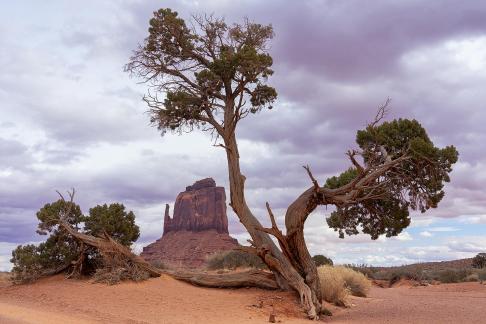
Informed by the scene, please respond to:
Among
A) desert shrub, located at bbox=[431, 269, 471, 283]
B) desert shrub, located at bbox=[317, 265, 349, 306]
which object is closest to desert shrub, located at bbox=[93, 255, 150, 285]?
desert shrub, located at bbox=[317, 265, 349, 306]

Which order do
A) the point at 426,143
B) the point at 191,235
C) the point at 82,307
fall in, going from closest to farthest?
the point at 82,307 < the point at 426,143 < the point at 191,235

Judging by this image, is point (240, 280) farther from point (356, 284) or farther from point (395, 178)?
point (356, 284)

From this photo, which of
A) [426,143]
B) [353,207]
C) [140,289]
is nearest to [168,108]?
[140,289]

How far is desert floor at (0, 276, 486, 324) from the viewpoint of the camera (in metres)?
14.3

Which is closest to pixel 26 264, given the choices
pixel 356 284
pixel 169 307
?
pixel 169 307

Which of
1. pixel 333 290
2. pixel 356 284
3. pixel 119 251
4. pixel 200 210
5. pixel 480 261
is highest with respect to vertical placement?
pixel 200 210

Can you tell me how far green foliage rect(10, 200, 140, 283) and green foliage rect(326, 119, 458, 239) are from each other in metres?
9.56

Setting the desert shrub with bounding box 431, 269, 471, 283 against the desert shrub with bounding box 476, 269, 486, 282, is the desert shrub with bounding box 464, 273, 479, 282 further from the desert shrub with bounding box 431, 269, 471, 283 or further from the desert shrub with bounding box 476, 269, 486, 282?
the desert shrub with bounding box 431, 269, 471, 283

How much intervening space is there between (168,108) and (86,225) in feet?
23.6

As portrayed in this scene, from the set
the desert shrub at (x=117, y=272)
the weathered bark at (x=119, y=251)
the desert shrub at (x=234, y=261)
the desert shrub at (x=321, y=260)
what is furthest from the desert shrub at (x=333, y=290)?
the desert shrub at (x=321, y=260)

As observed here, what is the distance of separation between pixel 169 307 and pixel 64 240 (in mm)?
8781

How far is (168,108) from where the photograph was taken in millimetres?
19984

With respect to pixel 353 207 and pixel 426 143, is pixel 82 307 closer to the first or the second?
pixel 353 207

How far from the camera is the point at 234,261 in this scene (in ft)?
110
